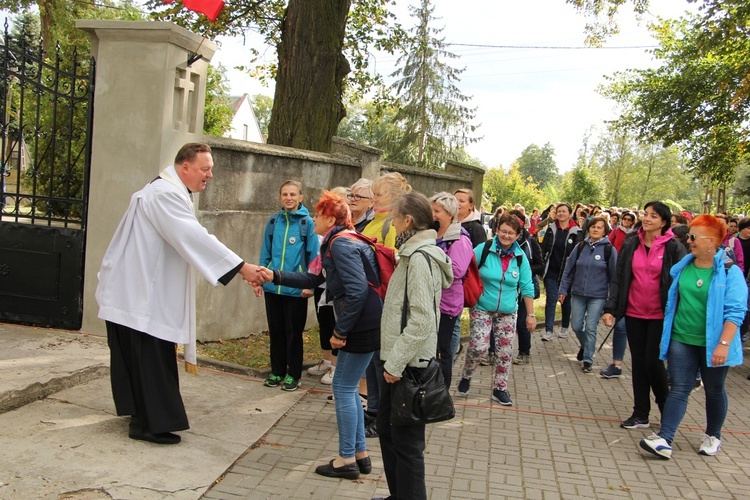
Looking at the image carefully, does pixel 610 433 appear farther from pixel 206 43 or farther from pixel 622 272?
pixel 206 43

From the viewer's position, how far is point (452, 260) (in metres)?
6.15

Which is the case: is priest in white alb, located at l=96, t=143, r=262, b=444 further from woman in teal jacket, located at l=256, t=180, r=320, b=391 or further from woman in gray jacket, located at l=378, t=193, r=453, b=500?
woman in teal jacket, located at l=256, t=180, r=320, b=391

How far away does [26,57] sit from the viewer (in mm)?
6477

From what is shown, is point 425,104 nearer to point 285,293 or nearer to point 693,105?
point 693,105

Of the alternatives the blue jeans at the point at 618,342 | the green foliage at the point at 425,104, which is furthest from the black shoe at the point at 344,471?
the green foliage at the point at 425,104

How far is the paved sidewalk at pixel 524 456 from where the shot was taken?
4551 mm

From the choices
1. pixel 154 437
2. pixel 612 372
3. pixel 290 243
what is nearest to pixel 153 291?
pixel 154 437

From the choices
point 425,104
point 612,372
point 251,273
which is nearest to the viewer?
point 251,273

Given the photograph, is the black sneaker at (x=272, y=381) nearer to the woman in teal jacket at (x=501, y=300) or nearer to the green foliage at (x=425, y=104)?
the woman in teal jacket at (x=501, y=300)

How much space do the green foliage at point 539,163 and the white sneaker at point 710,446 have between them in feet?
449

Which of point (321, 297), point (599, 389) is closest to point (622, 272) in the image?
point (599, 389)

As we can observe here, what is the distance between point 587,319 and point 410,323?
542 cm

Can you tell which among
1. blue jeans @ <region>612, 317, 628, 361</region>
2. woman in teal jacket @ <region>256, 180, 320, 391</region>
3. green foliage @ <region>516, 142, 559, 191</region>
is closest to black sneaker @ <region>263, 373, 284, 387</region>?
woman in teal jacket @ <region>256, 180, 320, 391</region>

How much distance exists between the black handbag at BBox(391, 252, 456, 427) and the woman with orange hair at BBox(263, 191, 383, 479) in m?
0.69
